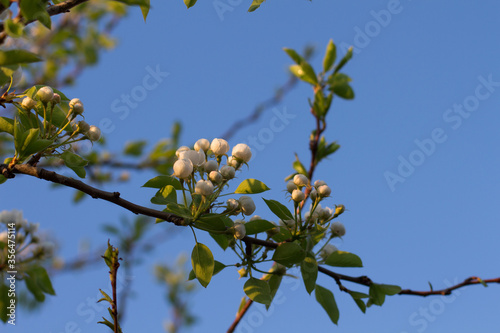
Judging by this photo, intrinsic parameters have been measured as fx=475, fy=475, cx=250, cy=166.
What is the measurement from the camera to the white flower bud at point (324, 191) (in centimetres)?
142

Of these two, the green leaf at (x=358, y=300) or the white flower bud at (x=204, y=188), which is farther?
the green leaf at (x=358, y=300)

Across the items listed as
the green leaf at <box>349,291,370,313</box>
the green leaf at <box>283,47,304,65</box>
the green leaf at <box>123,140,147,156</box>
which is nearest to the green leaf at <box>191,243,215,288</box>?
the green leaf at <box>349,291,370,313</box>

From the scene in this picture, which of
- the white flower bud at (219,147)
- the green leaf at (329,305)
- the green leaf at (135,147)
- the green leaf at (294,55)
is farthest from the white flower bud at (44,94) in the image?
the green leaf at (135,147)

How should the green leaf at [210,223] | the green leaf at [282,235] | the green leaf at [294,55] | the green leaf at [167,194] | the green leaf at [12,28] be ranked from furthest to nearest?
the green leaf at [294,55] → the green leaf at [282,235] → the green leaf at [167,194] → the green leaf at [210,223] → the green leaf at [12,28]

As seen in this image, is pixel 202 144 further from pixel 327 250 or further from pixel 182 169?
pixel 327 250

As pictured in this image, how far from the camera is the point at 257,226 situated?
51.7 inches

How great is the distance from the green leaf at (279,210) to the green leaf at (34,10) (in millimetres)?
736

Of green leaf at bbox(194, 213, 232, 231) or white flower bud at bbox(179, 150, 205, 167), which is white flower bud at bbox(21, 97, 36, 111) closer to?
white flower bud at bbox(179, 150, 205, 167)

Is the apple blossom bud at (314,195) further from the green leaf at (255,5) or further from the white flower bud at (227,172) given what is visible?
the green leaf at (255,5)

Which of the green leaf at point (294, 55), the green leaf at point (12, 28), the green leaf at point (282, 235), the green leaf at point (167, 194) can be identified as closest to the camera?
the green leaf at point (12, 28)

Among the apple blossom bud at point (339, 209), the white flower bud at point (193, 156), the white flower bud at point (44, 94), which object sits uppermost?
the white flower bud at point (44, 94)

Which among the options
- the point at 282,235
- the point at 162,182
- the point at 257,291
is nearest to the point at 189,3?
the point at 162,182

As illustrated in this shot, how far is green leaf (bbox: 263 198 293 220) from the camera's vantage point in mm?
1344

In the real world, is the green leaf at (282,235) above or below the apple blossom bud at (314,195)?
below
